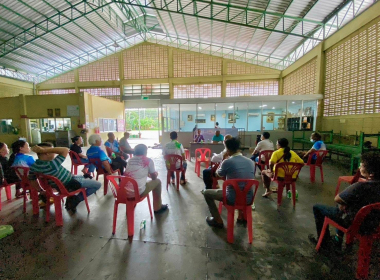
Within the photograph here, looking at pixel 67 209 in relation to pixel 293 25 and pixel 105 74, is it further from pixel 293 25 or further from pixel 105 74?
pixel 105 74

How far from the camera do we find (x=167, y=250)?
6.10 ft

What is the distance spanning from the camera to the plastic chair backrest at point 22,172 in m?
2.73

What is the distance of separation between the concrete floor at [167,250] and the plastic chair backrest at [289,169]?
1.53 ft

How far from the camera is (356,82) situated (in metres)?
6.58

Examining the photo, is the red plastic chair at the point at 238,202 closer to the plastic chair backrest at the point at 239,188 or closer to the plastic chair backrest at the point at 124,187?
the plastic chair backrest at the point at 239,188

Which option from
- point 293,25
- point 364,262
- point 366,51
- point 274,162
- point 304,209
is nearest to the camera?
point 364,262

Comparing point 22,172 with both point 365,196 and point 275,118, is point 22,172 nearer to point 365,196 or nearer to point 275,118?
point 365,196

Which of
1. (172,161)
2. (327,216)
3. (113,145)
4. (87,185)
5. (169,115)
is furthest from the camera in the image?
(169,115)

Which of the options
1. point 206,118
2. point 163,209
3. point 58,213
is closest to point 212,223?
point 163,209

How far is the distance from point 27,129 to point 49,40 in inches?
224

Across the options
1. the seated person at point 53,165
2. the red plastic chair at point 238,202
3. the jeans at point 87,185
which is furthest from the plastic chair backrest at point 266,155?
the seated person at point 53,165

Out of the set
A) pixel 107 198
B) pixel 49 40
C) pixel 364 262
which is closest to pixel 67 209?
pixel 107 198

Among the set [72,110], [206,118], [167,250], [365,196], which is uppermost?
[72,110]

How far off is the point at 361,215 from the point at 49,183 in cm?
339
